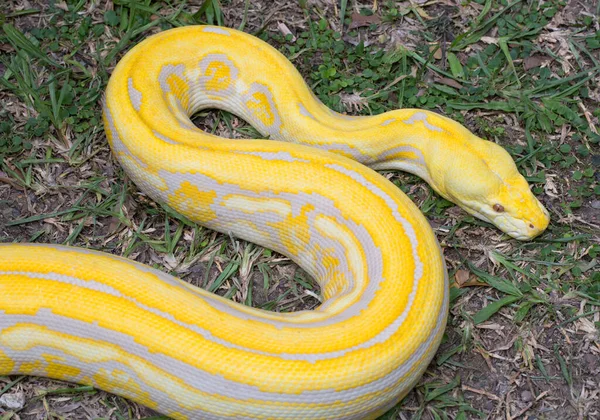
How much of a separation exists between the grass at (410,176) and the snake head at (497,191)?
22 cm

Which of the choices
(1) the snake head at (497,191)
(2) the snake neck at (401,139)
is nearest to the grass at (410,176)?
(1) the snake head at (497,191)

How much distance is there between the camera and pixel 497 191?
17.4ft

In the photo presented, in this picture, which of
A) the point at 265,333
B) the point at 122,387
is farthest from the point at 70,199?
the point at 265,333

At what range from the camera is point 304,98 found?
18.4 feet

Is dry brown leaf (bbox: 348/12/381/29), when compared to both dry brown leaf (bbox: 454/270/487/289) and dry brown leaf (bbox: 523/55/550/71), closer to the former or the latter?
dry brown leaf (bbox: 523/55/550/71)

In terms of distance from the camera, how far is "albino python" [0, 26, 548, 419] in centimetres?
414

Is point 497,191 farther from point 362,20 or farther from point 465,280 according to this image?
point 362,20

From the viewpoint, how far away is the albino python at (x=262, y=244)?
414 centimetres

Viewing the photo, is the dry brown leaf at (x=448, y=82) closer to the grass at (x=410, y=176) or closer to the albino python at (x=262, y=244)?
the grass at (x=410, y=176)

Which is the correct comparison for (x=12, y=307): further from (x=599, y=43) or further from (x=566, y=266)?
(x=599, y=43)

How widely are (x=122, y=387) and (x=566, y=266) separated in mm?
3288

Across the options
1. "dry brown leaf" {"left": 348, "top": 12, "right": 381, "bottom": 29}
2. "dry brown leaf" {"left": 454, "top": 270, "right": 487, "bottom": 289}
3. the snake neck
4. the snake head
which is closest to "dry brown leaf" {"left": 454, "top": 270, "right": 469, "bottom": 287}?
"dry brown leaf" {"left": 454, "top": 270, "right": 487, "bottom": 289}

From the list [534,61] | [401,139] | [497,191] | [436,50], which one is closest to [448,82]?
[436,50]

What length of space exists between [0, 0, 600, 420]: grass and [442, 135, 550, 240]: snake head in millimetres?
216
